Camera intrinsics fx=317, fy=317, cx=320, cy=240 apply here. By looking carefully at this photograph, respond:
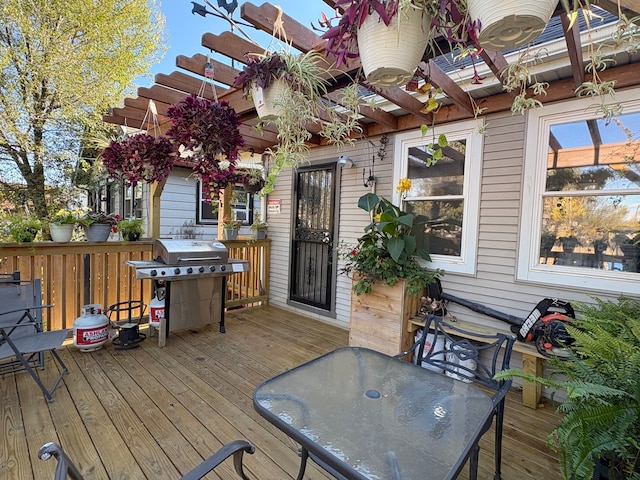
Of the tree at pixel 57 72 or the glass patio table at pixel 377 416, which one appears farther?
the tree at pixel 57 72

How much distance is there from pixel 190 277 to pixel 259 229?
1.92 m

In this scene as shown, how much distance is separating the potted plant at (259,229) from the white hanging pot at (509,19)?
4.62m

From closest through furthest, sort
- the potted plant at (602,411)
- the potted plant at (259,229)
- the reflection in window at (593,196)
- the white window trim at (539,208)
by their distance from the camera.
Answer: the potted plant at (602,411)
the reflection in window at (593,196)
the white window trim at (539,208)
the potted plant at (259,229)

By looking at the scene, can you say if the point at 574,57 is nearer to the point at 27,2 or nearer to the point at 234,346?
the point at 234,346

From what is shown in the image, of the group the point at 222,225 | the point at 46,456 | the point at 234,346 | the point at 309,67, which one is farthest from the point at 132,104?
the point at 46,456

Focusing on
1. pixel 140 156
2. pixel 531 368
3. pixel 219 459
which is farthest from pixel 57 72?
pixel 531 368

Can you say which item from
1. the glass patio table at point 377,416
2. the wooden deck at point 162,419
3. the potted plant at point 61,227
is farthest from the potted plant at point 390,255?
the potted plant at point 61,227

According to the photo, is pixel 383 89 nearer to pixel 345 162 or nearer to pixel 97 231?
pixel 345 162

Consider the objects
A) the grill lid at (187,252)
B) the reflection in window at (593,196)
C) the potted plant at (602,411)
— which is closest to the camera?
the potted plant at (602,411)

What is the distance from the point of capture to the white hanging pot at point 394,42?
116 cm

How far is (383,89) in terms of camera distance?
2354mm

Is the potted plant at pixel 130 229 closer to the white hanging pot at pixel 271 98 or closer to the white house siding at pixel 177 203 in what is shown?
the white house siding at pixel 177 203

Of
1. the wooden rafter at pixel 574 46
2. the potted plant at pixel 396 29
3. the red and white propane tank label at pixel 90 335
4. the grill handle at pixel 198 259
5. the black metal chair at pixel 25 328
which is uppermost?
the wooden rafter at pixel 574 46

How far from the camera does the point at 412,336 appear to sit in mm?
3383
